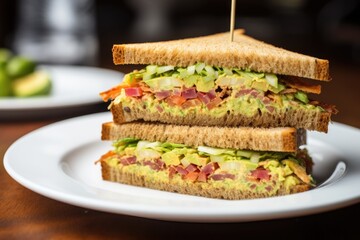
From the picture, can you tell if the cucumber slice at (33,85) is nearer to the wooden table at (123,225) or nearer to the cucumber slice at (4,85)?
the cucumber slice at (4,85)

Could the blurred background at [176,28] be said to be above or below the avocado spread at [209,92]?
below

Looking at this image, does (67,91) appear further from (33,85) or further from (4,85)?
(4,85)

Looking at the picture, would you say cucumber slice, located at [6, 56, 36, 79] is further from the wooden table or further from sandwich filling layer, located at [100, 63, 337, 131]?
the wooden table

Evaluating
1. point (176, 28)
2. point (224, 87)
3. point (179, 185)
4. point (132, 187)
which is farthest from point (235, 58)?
point (176, 28)

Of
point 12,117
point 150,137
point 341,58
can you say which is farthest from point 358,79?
point 150,137

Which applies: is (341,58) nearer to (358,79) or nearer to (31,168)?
(358,79)

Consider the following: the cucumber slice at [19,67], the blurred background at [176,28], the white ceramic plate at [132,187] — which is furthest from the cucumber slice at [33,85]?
the blurred background at [176,28]
